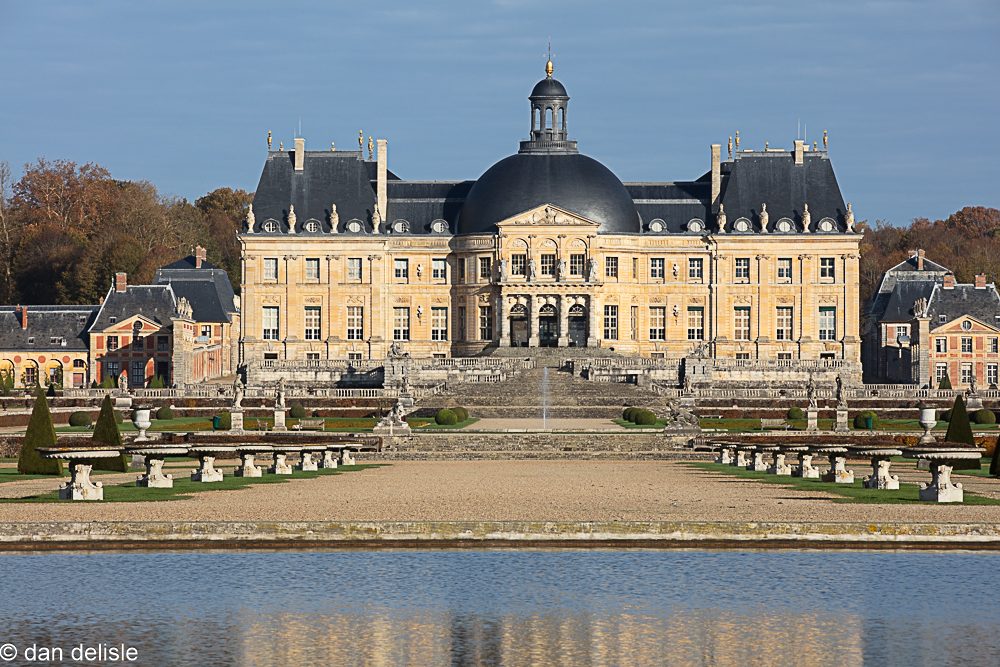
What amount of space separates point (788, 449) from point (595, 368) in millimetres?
30575

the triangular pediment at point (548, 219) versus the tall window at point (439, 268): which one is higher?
the triangular pediment at point (548, 219)

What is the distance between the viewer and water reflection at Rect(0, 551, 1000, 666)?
1473cm

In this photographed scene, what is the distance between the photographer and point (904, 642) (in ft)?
49.4

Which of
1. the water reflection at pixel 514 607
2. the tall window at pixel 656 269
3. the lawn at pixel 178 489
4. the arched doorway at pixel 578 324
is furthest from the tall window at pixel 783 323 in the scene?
the water reflection at pixel 514 607

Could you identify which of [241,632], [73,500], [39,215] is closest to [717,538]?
[241,632]

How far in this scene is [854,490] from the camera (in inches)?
1070

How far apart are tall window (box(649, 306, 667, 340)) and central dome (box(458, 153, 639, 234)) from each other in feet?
12.5

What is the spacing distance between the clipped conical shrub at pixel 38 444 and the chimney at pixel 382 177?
46808 millimetres

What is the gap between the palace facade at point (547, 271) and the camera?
7631cm

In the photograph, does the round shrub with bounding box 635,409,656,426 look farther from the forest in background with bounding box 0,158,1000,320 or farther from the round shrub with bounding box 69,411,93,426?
the forest in background with bounding box 0,158,1000,320

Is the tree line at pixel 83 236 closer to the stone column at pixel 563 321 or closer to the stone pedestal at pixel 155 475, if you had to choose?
the stone column at pixel 563 321

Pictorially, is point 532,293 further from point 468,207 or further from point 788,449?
point 788,449

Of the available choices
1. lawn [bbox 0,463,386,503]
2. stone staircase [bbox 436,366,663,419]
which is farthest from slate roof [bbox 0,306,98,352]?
lawn [bbox 0,463,386,503]

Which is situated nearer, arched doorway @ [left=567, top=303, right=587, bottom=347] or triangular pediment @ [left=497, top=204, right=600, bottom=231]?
triangular pediment @ [left=497, top=204, right=600, bottom=231]
